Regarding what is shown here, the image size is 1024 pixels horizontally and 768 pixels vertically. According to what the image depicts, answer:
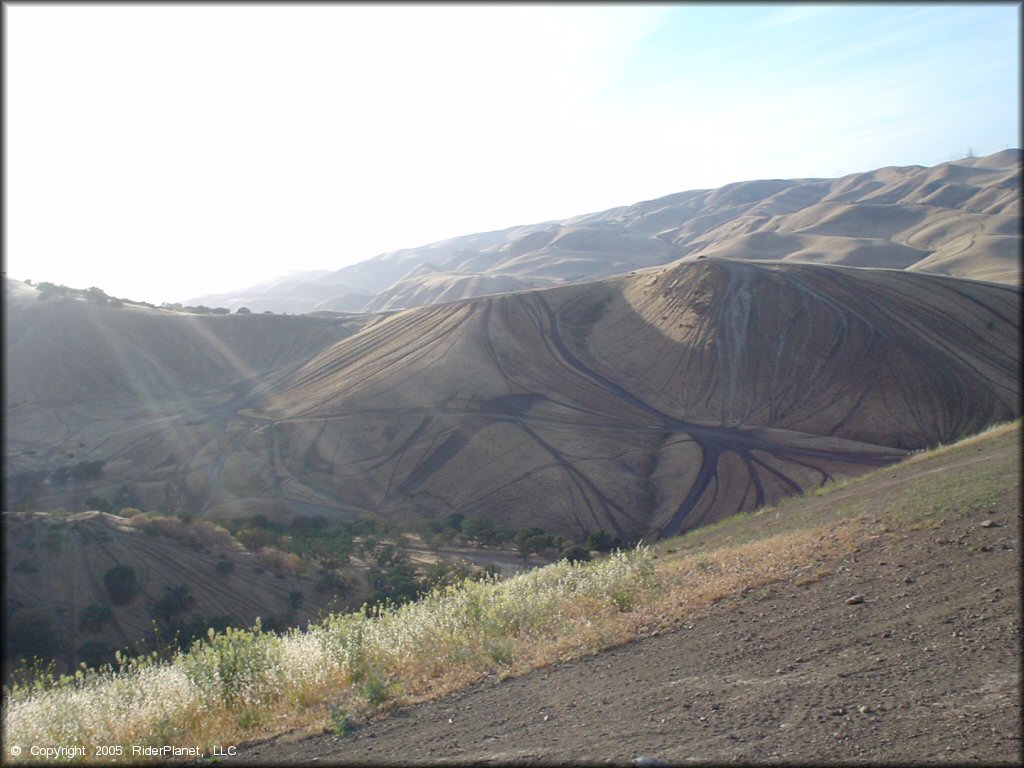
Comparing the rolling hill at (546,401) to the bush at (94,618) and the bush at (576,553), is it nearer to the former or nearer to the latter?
the bush at (576,553)

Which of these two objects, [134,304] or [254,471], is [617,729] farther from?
[134,304]

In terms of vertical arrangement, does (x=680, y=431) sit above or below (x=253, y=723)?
below

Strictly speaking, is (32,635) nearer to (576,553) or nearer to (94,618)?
(94,618)

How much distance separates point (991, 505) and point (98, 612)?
20591mm

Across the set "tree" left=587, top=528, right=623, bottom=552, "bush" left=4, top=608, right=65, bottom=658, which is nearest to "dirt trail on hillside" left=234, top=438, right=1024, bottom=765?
"bush" left=4, top=608, right=65, bottom=658

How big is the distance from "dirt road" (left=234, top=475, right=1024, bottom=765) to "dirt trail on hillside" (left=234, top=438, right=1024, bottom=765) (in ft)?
0.05

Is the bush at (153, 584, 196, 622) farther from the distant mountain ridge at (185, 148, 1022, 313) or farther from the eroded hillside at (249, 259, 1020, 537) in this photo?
the distant mountain ridge at (185, 148, 1022, 313)

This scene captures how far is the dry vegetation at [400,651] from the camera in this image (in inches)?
245

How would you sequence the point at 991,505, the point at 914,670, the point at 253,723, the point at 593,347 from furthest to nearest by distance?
the point at 593,347
the point at 991,505
the point at 253,723
the point at 914,670

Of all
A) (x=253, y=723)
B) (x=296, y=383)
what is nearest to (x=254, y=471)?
(x=296, y=383)

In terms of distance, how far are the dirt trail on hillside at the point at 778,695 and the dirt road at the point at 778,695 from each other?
16 mm

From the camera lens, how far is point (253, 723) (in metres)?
6.32

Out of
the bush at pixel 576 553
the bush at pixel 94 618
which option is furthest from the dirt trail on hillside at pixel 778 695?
the bush at pixel 576 553

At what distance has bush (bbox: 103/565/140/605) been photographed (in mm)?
20438
